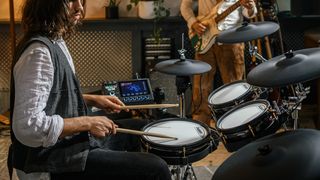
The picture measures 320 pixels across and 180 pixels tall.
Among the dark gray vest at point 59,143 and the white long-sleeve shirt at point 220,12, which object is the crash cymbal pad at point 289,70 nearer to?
the dark gray vest at point 59,143

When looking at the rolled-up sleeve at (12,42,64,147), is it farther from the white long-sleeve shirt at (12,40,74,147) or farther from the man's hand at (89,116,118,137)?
the man's hand at (89,116,118,137)

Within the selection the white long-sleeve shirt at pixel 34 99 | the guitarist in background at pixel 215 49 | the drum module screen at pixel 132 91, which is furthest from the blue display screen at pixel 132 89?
the white long-sleeve shirt at pixel 34 99

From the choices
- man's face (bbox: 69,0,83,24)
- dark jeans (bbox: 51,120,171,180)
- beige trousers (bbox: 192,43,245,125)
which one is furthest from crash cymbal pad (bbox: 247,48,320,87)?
beige trousers (bbox: 192,43,245,125)

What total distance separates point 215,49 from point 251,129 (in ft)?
6.26

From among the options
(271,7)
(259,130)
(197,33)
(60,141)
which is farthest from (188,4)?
(60,141)

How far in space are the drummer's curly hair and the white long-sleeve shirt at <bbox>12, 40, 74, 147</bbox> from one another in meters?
0.13

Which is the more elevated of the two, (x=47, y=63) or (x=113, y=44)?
(x=47, y=63)

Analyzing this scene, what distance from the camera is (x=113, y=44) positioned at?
482cm

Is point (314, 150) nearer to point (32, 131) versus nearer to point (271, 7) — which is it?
point (32, 131)

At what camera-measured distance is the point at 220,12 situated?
12.7ft

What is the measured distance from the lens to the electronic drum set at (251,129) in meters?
1.67

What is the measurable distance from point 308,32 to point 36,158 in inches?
128

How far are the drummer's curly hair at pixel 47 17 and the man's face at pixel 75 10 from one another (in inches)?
1.0

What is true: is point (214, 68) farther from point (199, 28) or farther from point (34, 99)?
point (34, 99)
